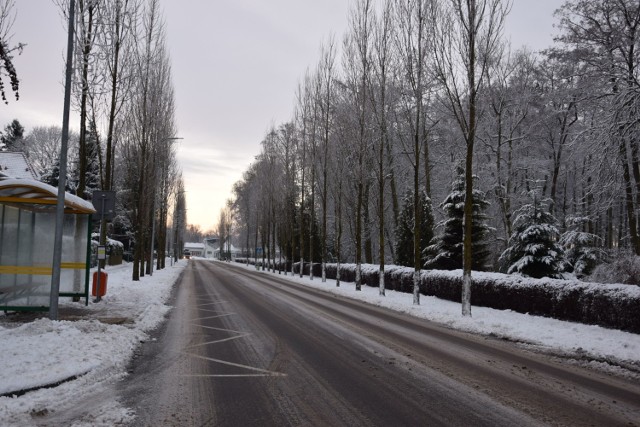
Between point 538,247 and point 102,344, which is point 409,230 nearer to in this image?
point 538,247

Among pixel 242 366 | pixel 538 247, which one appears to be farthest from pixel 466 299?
pixel 242 366

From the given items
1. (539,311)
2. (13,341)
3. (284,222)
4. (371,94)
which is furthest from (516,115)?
(13,341)

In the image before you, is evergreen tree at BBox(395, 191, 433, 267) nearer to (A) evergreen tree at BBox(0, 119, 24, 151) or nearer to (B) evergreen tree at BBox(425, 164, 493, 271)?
(B) evergreen tree at BBox(425, 164, 493, 271)

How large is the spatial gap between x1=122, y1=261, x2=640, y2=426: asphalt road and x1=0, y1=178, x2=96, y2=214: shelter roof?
4192mm

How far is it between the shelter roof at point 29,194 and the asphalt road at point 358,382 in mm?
4192

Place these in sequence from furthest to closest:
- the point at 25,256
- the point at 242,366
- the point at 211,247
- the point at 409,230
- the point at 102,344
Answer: the point at 211,247 < the point at 409,230 < the point at 25,256 < the point at 102,344 < the point at 242,366

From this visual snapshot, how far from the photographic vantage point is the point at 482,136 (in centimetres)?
3188

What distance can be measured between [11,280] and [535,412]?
37.1 ft

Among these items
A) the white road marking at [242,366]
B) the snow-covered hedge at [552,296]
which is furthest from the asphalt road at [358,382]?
the snow-covered hedge at [552,296]

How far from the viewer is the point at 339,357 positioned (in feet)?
26.2

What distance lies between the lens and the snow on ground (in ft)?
17.4

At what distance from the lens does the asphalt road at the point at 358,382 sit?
5035mm

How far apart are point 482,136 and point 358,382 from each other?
94.1 feet

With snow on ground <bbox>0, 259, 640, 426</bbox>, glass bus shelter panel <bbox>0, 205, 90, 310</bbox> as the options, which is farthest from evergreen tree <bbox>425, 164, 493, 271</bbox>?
glass bus shelter panel <bbox>0, 205, 90, 310</bbox>
